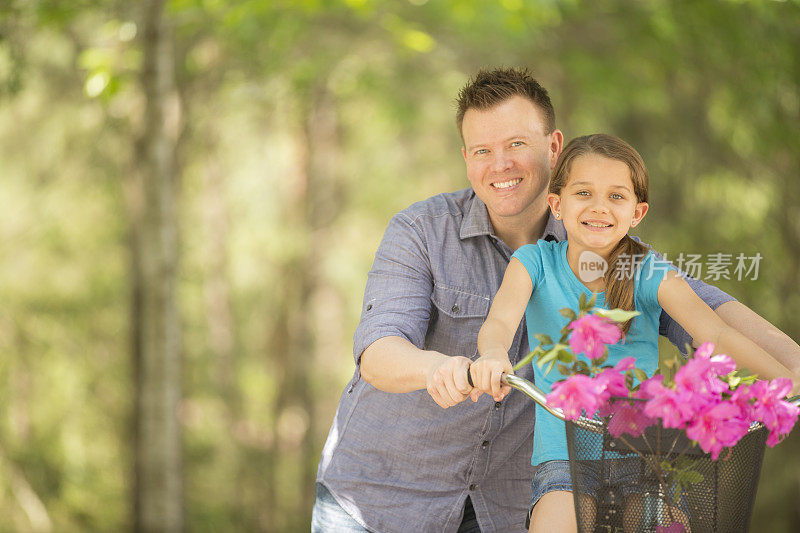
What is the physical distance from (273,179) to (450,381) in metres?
11.8

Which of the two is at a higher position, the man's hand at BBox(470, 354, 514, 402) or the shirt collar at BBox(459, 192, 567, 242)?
the shirt collar at BBox(459, 192, 567, 242)

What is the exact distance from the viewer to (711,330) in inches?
86.6

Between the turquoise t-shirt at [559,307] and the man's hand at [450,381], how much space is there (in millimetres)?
288

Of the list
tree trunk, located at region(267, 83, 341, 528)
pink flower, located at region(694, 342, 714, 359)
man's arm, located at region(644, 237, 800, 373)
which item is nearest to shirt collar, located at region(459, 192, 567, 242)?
man's arm, located at region(644, 237, 800, 373)

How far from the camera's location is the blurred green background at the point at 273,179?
26.0 ft

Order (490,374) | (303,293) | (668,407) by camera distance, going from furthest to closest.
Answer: (303,293) → (490,374) → (668,407)

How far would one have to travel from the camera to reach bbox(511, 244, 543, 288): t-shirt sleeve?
2.39 metres

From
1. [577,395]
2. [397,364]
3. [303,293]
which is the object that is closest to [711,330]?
[577,395]

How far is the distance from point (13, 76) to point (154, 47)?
107 centimetres

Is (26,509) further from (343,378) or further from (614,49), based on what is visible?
(614,49)

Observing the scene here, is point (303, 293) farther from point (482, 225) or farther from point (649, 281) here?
point (649, 281)

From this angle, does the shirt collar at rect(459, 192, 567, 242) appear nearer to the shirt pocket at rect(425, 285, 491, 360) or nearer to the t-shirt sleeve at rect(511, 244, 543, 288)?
the shirt pocket at rect(425, 285, 491, 360)

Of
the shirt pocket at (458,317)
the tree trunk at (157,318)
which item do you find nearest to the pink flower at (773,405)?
the shirt pocket at (458,317)

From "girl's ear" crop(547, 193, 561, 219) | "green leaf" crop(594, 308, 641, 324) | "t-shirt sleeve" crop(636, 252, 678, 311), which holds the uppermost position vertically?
"girl's ear" crop(547, 193, 561, 219)
